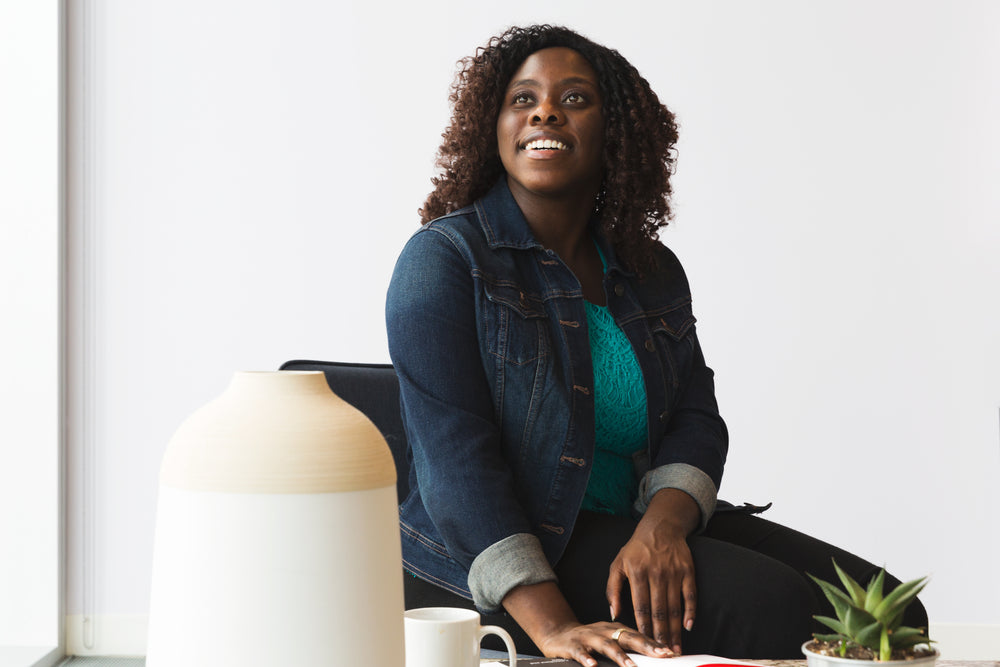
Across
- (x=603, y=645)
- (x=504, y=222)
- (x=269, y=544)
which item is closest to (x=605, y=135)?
(x=504, y=222)

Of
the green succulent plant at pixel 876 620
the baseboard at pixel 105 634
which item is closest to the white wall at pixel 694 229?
the baseboard at pixel 105 634

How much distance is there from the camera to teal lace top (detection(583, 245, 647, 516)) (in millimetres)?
1521

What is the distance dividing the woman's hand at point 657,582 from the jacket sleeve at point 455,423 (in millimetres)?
100

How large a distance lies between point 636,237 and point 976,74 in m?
1.86

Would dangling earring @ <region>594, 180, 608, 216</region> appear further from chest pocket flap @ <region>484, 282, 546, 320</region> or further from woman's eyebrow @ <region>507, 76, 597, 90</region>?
chest pocket flap @ <region>484, 282, 546, 320</region>

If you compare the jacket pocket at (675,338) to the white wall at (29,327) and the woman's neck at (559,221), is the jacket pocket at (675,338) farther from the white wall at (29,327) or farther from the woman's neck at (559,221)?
the white wall at (29,327)

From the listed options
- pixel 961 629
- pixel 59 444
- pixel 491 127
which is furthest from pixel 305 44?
pixel 961 629

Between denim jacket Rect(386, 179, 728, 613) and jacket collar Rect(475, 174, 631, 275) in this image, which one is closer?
denim jacket Rect(386, 179, 728, 613)

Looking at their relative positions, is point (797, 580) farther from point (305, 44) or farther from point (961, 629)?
point (305, 44)

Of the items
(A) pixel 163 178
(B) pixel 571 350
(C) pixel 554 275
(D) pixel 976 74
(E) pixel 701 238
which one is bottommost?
(B) pixel 571 350

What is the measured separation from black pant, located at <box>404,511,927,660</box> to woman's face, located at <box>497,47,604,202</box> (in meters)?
0.51

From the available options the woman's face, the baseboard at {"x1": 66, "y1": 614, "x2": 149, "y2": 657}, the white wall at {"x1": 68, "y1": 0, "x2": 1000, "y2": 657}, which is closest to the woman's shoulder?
the woman's face

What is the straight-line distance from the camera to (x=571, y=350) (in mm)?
1478

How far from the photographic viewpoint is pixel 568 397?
1.45 meters
